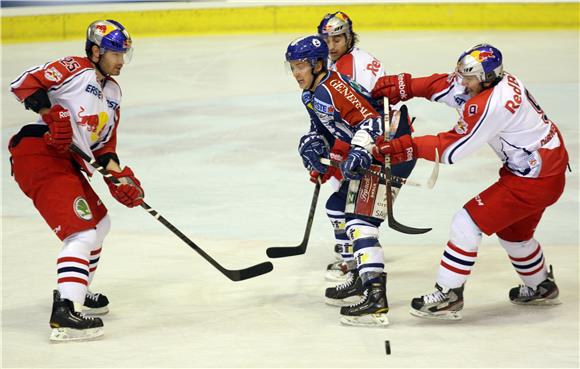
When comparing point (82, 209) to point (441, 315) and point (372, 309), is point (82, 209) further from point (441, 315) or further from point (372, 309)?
point (441, 315)

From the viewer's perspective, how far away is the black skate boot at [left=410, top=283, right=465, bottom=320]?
388 centimetres

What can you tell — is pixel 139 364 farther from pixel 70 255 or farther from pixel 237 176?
pixel 237 176

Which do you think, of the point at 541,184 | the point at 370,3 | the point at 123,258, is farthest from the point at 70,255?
the point at 370,3

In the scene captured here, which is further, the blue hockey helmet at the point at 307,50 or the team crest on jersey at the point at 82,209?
the blue hockey helmet at the point at 307,50

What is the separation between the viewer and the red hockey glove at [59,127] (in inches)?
144

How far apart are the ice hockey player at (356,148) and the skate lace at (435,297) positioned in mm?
169

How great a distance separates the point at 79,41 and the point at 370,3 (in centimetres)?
343

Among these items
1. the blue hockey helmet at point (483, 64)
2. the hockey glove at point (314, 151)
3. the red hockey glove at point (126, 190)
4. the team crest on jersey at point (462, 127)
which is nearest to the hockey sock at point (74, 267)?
the red hockey glove at point (126, 190)

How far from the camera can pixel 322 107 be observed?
391cm

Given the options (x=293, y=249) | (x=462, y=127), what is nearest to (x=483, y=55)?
(x=462, y=127)

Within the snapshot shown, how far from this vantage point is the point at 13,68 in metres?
9.69

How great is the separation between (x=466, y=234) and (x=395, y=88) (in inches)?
27.2

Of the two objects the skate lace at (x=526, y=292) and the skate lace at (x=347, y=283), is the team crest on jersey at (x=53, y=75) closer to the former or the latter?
the skate lace at (x=347, y=283)

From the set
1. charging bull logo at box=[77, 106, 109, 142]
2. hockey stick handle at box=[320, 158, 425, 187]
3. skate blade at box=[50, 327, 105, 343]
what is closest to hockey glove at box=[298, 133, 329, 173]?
hockey stick handle at box=[320, 158, 425, 187]
